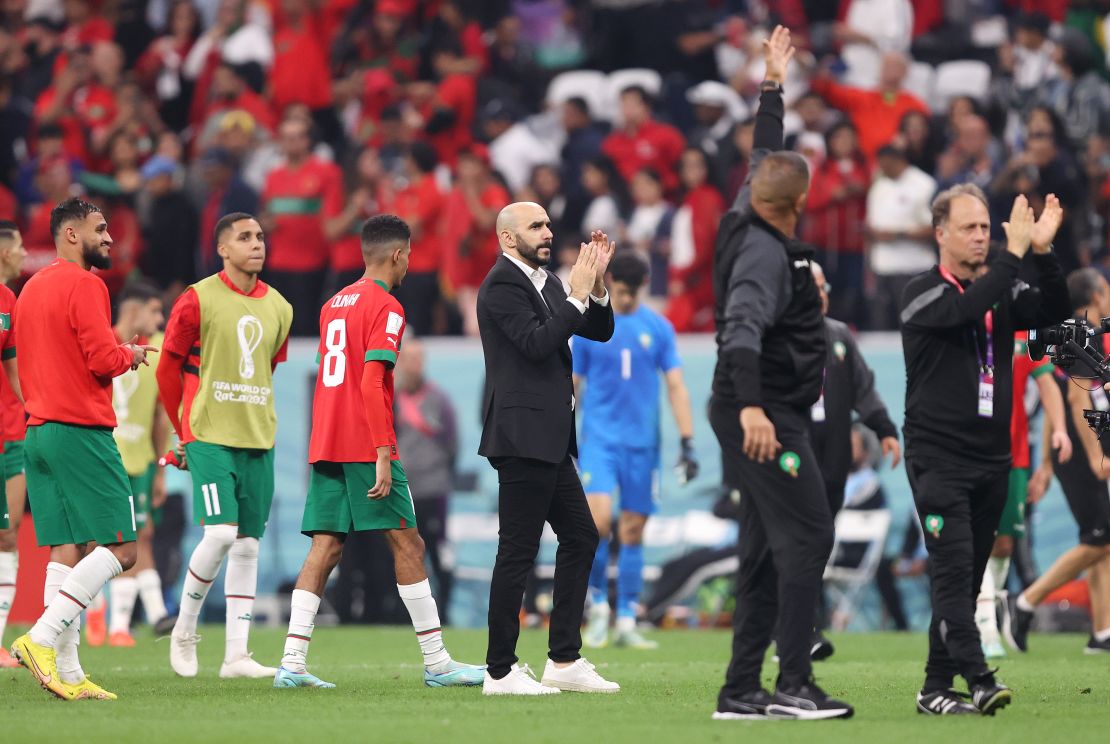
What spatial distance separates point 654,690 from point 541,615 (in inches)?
254

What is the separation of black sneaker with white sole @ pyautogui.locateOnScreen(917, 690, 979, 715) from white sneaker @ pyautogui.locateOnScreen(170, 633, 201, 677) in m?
4.68

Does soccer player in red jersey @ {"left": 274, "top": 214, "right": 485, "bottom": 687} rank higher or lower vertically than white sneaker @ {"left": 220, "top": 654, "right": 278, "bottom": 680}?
higher

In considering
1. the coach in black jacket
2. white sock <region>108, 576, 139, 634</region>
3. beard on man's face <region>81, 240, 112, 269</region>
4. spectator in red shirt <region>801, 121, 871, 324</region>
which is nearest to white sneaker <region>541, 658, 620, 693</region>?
the coach in black jacket

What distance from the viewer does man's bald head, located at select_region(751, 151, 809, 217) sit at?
736cm

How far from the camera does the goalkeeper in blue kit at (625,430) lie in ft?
43.7

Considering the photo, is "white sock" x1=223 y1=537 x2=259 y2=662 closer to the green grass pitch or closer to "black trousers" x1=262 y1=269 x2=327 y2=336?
the green grass pitch

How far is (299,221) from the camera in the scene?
18281mm

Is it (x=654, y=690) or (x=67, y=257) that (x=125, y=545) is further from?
(x=654, y=690)

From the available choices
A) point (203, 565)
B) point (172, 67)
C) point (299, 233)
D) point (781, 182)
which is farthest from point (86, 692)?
point (172, 67)

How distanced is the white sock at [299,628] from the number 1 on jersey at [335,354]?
123cm

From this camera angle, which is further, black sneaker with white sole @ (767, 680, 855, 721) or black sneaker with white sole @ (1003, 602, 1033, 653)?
black sneaker with white sole @ (1003, 602, 1033, 653)

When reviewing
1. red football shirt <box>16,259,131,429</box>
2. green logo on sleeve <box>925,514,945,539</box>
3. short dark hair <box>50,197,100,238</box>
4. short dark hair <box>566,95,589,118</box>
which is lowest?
green logo on sleeve <box>925,514,945,539</box>

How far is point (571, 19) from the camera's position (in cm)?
2161

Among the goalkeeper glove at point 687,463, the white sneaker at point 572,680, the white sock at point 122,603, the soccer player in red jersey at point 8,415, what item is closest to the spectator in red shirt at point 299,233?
the white sock at point 122,603
